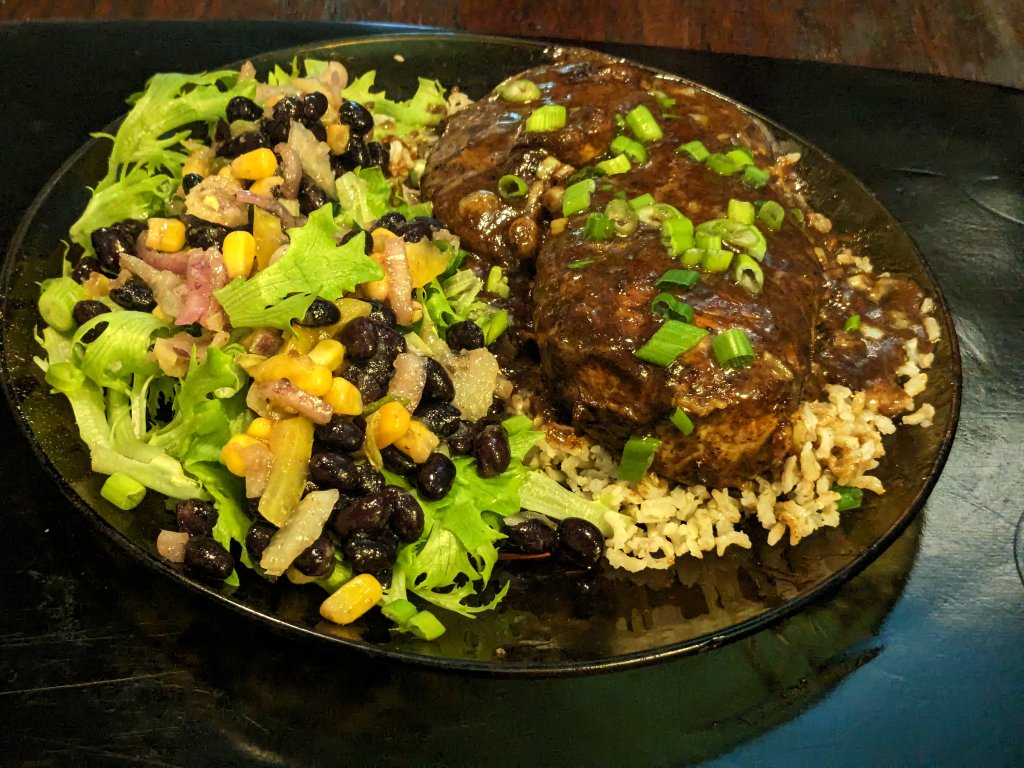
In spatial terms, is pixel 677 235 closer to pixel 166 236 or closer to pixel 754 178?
pixel 754 178

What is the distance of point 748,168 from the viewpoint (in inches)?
131

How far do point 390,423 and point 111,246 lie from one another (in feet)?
4.97

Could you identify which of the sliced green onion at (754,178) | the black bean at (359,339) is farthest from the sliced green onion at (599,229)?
the black bean at (359,339)

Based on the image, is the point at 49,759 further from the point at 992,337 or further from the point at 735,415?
the point at 992,337

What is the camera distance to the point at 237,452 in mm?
2525

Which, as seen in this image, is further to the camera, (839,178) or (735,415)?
(839,178)

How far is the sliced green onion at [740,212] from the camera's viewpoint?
308cm

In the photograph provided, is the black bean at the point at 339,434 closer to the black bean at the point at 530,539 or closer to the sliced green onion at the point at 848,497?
the black bean at the point at 530,539

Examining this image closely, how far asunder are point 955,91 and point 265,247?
179 inches

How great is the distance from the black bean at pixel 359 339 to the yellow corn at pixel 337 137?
4.51 feet

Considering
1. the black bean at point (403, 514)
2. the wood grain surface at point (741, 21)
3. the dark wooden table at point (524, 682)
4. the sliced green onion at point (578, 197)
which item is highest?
the wood grain surface at point (741, 21)

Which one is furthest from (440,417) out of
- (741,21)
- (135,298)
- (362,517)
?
(741,21)

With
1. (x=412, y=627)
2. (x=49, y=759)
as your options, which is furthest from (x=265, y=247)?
(x=49, y=759)

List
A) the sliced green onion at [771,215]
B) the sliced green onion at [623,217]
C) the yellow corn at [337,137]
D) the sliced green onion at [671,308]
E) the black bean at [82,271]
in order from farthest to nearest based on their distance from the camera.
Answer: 1. the yellow corn at [337,137]
2. the black bean at [82,271]
3. the sliced green onion at [771,215]
4. the sliced green onion at [623,217]
5. the sliced green onion at [671,308]
